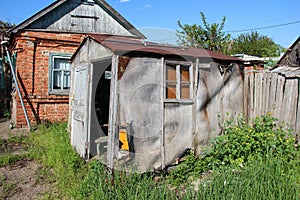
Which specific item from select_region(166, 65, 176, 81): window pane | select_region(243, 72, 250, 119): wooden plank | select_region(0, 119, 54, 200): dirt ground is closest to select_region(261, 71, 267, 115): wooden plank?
select_region(243, 72, 250, 119): wooden plank

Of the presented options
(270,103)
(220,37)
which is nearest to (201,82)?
(270,103)

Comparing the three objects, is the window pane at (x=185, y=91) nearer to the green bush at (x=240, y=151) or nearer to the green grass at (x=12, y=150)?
the green bush at (x=240, y=151)

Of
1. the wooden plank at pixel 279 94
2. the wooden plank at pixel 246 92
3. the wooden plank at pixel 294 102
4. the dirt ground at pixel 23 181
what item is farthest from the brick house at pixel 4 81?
the wooden plank at pixel 294 102

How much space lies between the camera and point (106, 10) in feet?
36.7

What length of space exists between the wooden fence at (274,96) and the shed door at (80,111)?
12.7ft

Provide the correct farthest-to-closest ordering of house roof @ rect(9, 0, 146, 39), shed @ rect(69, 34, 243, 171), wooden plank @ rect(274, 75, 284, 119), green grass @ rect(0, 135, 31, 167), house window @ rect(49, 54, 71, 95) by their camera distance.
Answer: house window @ rect(49, 54, 71, 95)
house roof @ rect(9, 0, 146, 39)
green grass @ rect(0, 135, 31, 167)
wooden plank @ rect(274, 75, 284, 119)
shed @ rect(69, 34, 243, 171)

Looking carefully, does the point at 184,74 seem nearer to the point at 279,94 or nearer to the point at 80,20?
the point at 279,94

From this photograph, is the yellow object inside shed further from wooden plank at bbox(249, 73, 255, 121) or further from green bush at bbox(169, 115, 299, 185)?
wooden plank at bbox(249, 73, 255, 121)

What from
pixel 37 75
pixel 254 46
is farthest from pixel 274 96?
pixel 254 46

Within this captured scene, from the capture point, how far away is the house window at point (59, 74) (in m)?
9.91

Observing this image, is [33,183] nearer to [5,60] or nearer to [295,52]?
[5,60]

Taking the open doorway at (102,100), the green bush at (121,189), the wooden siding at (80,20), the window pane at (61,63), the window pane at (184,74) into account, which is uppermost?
the wooden siding at (80,20)

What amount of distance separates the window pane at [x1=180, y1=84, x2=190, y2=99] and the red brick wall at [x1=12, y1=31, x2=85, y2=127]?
6256 millimetres

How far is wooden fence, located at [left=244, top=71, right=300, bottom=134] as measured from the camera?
5.71 meters
